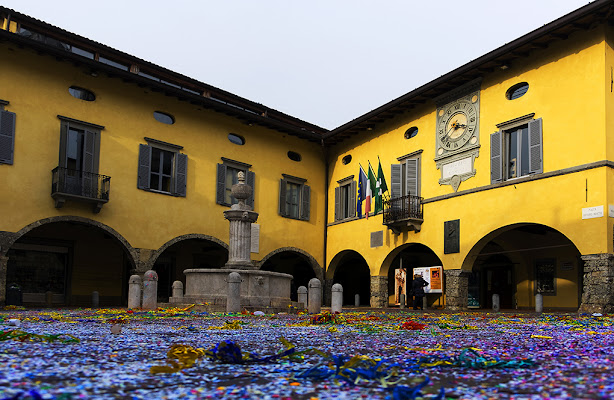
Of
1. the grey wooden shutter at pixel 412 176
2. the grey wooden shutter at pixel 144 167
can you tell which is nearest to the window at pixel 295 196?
the grey wooden shutter at pixel 412 176

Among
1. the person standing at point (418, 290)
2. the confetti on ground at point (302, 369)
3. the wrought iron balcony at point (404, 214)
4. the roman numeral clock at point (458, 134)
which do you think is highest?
the roman numeral clock at point (458, 134)

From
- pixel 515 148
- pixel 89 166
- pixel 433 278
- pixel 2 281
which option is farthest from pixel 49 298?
pixel 515 148

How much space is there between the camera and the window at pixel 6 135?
60.0 ft

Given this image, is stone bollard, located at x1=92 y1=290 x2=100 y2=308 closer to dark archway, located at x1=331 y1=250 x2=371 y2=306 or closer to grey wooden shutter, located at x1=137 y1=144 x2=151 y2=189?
grey wooden shutter, located at x1=137 y1=144 x2=151 y2=189

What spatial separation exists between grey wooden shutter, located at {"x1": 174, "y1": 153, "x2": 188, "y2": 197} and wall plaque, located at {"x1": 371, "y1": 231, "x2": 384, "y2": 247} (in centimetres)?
826

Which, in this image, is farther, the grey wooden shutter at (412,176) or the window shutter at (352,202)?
the window shutter at (352,202)

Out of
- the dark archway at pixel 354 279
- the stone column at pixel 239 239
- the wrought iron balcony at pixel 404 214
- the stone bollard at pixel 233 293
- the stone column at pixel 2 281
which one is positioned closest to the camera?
the stone bollard at pixel 233 293

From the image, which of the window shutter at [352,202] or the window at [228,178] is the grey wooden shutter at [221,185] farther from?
the window shutter at [352,202]

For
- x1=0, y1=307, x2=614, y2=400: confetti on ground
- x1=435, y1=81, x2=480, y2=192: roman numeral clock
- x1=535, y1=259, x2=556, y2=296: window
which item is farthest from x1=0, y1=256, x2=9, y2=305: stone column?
x1=535, y1=259, x2=556, y2=296: window

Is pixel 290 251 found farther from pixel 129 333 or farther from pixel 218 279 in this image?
pixel 129 333

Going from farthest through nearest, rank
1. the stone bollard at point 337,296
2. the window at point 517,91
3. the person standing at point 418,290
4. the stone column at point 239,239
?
the person standing at point 418,290
the window at point 517,91
the stone column at point 239,239
the stone bollard at point 337,296

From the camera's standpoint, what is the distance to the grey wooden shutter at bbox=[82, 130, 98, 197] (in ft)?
64.8

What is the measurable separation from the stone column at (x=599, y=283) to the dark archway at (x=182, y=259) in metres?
14.7

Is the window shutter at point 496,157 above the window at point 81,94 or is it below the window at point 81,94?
below
